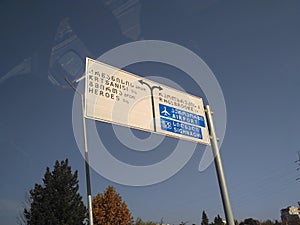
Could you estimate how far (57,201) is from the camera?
20.9m

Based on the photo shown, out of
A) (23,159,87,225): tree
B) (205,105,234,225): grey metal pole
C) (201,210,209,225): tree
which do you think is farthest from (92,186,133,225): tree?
(201,210,209,225): tree

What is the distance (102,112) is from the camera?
615cm

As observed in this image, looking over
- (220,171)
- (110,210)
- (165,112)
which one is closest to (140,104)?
(165,112)

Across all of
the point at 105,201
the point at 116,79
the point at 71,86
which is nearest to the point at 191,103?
the point at 116,79

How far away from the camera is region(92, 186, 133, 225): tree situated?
25.6 meters

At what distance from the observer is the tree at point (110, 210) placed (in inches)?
1007

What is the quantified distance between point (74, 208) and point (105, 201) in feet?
18.9

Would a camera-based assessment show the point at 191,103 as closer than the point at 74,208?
Yes

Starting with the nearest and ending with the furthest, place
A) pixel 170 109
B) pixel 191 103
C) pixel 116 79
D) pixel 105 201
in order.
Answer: pixel 116 79 → pixel 170 109 → pixel 191 103 → pixel 105 201

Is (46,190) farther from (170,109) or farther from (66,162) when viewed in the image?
(170,109)

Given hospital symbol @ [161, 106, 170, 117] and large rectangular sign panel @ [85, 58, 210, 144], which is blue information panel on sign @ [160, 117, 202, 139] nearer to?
large rectangular sign panel @ [85, 58, 210, 144]

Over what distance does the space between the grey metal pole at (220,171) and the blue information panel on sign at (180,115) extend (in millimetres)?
281

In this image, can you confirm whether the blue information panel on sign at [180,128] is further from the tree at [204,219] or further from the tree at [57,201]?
the tree at [204,219]

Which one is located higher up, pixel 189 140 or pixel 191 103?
pixel 191 103
